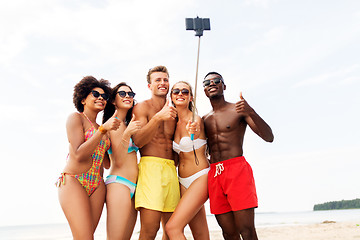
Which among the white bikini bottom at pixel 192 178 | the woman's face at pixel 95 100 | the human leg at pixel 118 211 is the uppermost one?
the woman's face at pixel 95 100

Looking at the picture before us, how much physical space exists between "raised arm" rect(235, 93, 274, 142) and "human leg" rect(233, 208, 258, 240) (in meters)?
1.23

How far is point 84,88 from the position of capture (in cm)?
529

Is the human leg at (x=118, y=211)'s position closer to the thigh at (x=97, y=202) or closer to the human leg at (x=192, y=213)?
the thigh at (x=97, y=202)

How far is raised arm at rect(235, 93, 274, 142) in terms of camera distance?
201 inches

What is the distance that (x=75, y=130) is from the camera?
15.5 ft

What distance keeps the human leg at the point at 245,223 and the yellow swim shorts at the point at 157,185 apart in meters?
1.02

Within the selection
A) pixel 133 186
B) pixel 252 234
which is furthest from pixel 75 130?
pixel 252 234

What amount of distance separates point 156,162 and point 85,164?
114cm

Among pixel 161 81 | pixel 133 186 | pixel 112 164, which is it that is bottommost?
pixel 133 186

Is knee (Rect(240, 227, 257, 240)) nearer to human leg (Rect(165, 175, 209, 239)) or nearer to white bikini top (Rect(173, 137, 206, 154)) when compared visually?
human leg (Rect(165, 175, 209, 239))

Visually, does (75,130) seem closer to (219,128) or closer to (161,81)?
(161,81)

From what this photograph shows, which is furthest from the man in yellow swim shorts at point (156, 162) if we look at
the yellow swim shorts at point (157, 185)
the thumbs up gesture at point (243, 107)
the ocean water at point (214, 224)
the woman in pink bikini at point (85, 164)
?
the ocean water at point (214, 224)

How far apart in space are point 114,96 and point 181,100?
1166 millimetres

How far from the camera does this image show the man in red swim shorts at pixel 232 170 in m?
5.16
